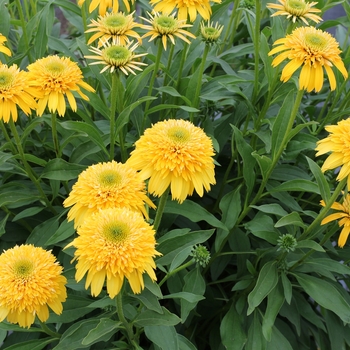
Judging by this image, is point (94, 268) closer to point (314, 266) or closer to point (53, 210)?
point (53, 210)

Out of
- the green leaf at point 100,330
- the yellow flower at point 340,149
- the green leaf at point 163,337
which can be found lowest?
the green leaf at point 163,337

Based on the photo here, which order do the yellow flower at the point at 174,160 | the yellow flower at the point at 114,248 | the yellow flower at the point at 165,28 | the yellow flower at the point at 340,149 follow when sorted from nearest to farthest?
the yellow flower at the point at 114,248 < the yellow flower at the point at 174,160 < the yellow flower at the point at 340,149 < the yellow flower at the point at 165,28

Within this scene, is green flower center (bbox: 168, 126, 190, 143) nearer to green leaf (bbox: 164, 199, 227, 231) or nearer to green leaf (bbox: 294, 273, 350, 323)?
green leaf (bbox: 164, 199, 227, 231)

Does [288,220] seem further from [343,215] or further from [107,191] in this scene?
[107,191]

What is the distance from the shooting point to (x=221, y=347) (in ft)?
5.17

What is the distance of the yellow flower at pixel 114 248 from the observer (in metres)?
0.84

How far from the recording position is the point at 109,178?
948 mm

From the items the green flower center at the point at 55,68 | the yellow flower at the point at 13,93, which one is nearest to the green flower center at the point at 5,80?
the yellow flower at the point at 13,93

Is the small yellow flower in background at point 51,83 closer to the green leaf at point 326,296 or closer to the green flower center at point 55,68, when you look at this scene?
the green flower center at point 55,68

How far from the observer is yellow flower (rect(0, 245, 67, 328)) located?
0.97 m

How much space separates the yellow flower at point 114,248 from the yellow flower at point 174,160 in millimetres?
105

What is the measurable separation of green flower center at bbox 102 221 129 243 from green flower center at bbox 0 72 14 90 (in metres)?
0.55

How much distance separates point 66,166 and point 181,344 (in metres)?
0.59

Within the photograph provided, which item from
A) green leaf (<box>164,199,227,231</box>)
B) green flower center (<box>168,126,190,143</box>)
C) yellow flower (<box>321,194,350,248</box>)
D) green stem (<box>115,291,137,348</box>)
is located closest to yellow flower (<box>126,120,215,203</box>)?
green flower center (<box>168,126,190,143</box>)
